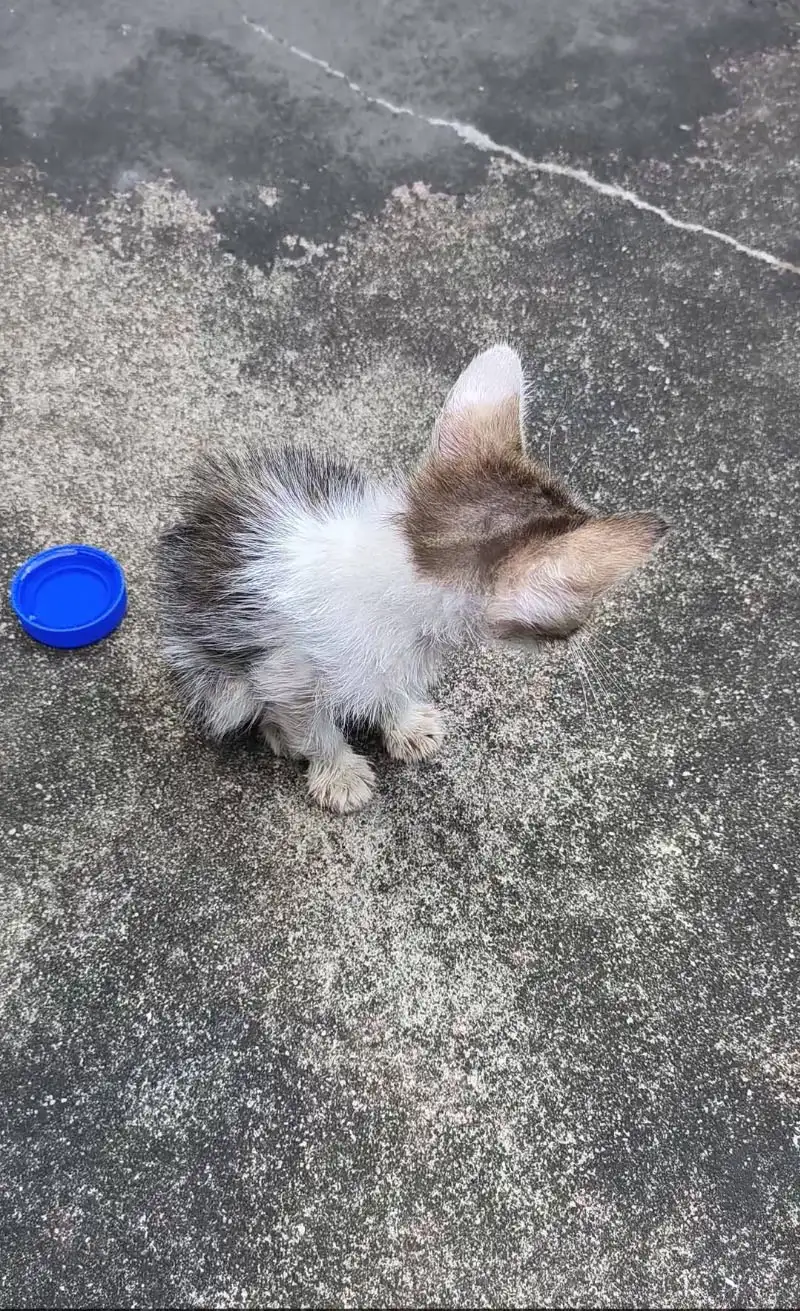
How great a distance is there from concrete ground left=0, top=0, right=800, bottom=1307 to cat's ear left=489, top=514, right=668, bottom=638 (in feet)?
3.00

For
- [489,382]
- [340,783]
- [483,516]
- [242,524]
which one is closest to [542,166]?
[489,382]

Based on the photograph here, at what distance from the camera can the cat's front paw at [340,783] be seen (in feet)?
7.52

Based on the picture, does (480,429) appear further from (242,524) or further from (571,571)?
(242,524)

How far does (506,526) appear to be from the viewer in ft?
5.37

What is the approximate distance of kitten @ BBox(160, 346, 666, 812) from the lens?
1588mm

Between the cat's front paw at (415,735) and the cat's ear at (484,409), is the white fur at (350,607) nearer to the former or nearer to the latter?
the cat's ear at (484,409)

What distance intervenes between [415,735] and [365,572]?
2.48 ft

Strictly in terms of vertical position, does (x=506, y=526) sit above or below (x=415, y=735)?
above

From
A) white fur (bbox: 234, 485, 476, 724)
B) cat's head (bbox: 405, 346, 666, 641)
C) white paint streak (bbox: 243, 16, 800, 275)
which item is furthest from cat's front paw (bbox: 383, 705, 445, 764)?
white paint streak (bbox: 243, 16, 800, 275)

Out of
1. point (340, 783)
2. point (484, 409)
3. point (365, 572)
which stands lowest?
point (340, 783)

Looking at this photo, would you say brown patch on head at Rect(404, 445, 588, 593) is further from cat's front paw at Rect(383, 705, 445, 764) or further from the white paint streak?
the white paint streak

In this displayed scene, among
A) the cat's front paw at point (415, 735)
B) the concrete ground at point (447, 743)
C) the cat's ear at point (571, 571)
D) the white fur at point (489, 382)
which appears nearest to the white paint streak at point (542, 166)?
the concrete ground at point (447, 743)

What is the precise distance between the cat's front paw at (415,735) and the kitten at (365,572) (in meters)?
0.02

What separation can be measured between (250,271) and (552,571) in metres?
2.38
